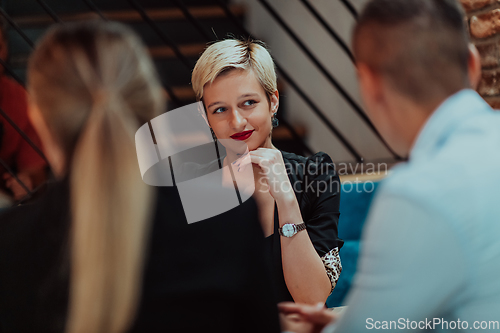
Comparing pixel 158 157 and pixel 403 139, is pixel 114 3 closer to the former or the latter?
pixel 158 157

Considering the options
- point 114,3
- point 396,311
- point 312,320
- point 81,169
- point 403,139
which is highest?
point 114,3

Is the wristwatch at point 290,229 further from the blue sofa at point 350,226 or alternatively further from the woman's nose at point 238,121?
the blue sofa at point 350,226

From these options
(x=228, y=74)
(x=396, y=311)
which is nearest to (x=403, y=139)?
(x=396, y=311)

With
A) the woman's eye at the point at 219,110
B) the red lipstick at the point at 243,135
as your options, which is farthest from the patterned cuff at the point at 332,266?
the woman's eye at the point at 219,110

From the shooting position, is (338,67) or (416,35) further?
(338,67)

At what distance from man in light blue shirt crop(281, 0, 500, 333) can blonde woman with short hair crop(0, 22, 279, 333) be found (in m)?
0.23

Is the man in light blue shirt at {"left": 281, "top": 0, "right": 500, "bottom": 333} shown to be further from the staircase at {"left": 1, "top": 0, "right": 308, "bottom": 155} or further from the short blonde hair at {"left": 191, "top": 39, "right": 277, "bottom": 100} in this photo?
the staircase at {"left": 1, "top": 0, "right": 308, "bottom": 155}

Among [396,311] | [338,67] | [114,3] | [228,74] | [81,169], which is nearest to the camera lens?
[396,311]

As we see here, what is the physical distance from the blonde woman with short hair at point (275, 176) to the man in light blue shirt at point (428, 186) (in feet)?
Result: 1.68

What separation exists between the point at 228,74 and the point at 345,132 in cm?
161

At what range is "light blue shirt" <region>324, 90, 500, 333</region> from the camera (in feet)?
1.81

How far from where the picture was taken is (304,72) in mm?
3178

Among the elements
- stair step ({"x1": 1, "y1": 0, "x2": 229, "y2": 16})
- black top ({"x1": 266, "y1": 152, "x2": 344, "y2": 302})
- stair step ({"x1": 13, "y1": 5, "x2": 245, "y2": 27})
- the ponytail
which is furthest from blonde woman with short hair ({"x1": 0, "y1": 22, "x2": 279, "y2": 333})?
stair step ({"x1": 1, "y1": 0, "x2": 229, "y2": 16})

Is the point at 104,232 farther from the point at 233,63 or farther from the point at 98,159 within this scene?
the point at 233,63
